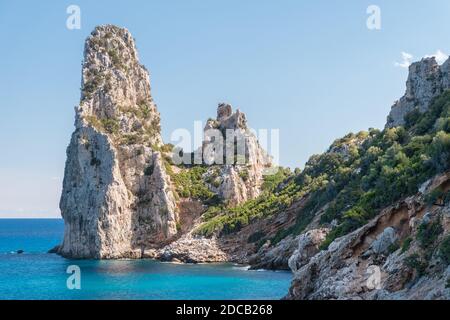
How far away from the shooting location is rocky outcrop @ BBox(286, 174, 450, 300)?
26.3m

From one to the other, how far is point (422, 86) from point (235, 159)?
41490mm

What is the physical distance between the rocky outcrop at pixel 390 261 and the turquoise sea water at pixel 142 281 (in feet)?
28.0

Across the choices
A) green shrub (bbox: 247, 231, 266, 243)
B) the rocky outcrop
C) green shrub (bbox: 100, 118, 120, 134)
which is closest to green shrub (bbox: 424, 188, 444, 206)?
the rocky outcrop

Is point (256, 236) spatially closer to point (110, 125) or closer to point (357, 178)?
point (357, 178)

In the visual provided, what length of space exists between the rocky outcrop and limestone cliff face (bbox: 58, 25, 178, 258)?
162 ft

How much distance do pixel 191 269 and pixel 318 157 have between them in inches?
1070

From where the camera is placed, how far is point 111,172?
82.4 metres

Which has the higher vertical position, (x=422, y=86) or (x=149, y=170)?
(x=422, y=86)

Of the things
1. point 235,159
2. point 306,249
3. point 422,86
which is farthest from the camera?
point 235,159

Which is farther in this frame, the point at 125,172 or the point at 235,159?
the point at 235,159

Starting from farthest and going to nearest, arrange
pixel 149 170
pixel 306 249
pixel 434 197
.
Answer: pixel 149 170
pixel 306 249
pixel 434 197

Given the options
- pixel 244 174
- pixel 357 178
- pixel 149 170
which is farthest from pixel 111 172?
pixel 357 178
